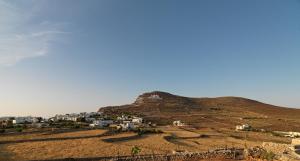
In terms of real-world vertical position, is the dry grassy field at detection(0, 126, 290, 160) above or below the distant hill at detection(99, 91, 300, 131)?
below

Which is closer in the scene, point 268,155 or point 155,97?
point 268,155

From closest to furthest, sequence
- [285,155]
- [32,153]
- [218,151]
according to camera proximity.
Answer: [285,155]
[218,151]
[32,153]

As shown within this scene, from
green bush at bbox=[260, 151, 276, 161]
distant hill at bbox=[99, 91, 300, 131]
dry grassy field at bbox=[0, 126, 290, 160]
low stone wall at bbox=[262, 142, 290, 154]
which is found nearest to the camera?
green bush at bbox=[260, 151, 276, 161]

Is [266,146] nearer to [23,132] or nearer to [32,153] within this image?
[32,153]

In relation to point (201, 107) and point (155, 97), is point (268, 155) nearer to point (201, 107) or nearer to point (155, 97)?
point (201, 107)

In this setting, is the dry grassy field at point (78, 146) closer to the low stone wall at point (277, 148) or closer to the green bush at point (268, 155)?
the low stone wall at point (277, 148)

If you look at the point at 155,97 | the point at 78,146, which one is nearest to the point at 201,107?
the point at 155,97

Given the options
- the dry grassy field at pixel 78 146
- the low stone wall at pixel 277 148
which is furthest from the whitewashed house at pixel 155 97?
the low stone wall at pixel 277 148

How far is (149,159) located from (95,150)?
12.6 meters

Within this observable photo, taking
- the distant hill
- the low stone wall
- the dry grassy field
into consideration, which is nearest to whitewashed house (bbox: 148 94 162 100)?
the distant hill

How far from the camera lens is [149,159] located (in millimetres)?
31312

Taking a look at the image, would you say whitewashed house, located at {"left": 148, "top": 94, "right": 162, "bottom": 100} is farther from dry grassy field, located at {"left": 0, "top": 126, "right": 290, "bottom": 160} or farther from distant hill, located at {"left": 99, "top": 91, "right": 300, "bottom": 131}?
dry grassy field, located at {"left": 0, "top": 126, "right": 290, "bottom": 160}

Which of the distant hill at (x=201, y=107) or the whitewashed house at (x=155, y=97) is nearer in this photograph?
the distant hill at (x=201, y=107)

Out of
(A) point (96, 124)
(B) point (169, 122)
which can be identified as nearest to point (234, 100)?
(B) point (169, 122)
